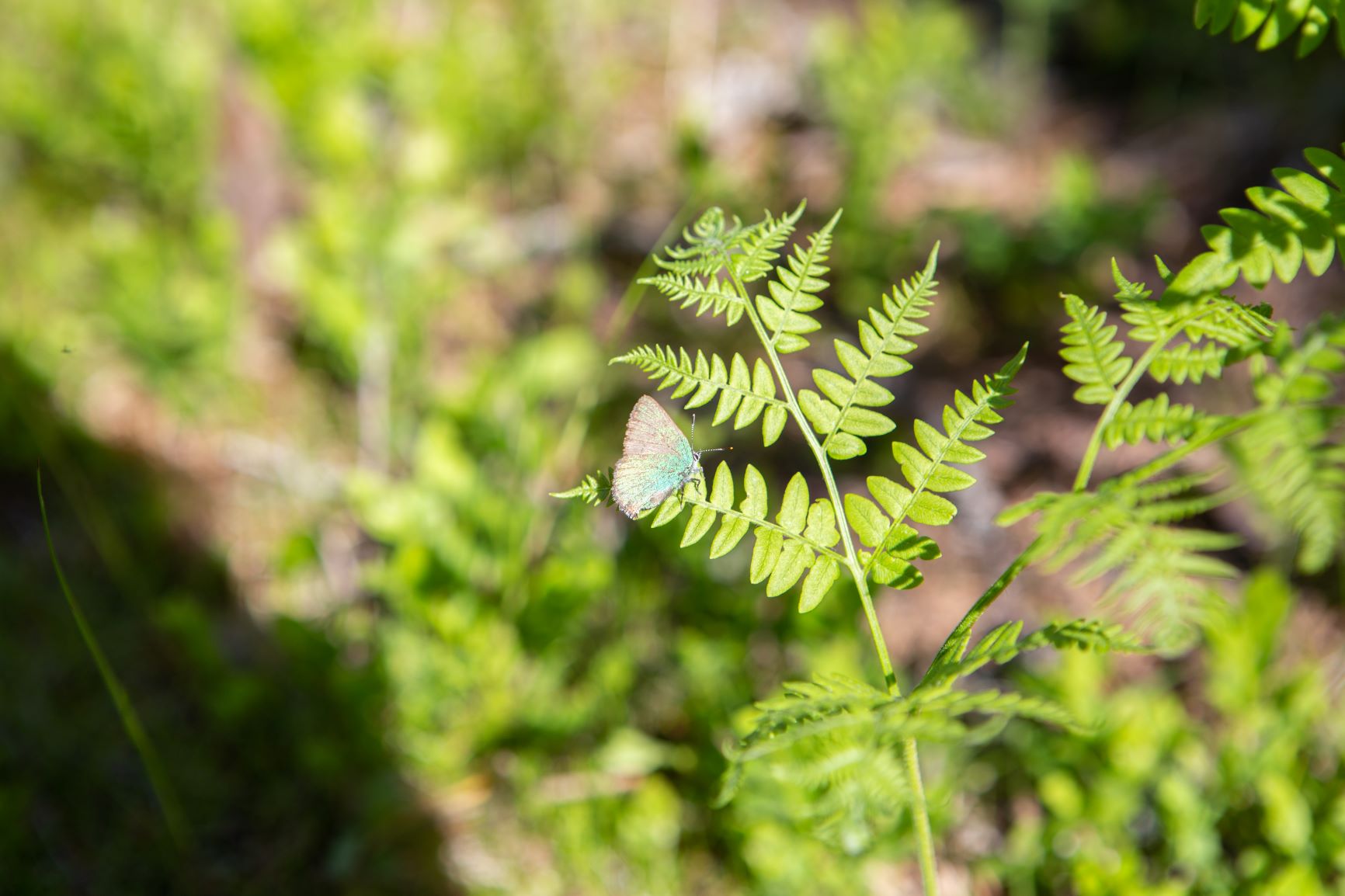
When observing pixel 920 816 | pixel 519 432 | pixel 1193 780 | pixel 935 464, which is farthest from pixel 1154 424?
pixel 519 432

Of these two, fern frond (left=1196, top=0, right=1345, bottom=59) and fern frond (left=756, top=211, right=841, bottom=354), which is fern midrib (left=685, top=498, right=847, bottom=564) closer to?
fern frond (left=756, top=211, right=841, bottom=354)

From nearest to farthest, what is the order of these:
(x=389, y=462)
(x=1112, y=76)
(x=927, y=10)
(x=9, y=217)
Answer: (x=389, y=462)
(x=9, y=217)
(x=927, y=10)
(x=1112, y=76)

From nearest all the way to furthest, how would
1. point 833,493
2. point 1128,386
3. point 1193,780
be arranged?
point 1128,386 → point 833,493 → point 1193,780

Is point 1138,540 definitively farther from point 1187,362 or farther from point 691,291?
point 691,291

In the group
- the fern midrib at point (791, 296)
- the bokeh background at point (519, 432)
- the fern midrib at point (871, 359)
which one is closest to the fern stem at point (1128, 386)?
the fern midrib at point (871, 359)

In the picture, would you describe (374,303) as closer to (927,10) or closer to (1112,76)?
(927,10)

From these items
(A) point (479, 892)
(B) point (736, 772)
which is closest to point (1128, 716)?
(B) point (736, 772)

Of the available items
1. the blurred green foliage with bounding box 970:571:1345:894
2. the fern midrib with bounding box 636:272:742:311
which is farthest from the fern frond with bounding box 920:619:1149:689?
the blurred green foliage with bounding box 970:571:1345:894
